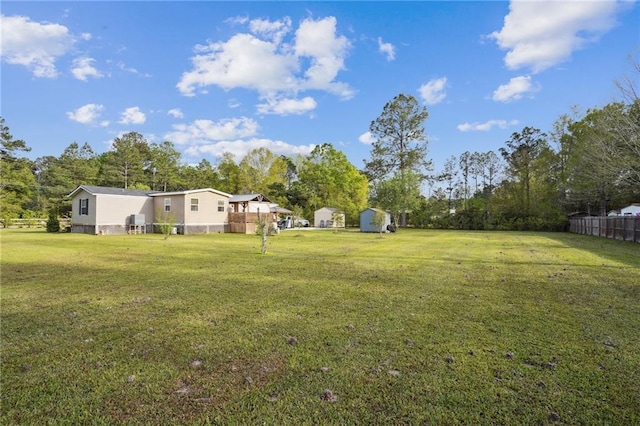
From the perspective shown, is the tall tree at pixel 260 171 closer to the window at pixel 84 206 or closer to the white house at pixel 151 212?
the white house at pixel 151 212

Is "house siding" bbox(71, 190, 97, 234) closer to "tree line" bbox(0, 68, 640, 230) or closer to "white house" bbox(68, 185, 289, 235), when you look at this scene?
"white house" bbox(68, 185, 289, 235)

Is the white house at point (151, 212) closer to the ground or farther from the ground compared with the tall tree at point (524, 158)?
closer to the ground

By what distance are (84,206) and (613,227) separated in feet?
119

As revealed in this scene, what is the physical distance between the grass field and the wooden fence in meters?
15.0

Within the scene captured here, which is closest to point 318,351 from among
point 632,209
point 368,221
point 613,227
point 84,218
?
point 613,227

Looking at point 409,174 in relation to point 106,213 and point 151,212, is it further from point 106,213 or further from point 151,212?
point 106,213

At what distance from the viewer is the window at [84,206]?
2375 centimetres

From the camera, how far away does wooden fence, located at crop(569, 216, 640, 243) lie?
Result: 1780 cm

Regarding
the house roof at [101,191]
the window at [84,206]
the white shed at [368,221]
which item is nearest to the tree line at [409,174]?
the white shed at [368,221]

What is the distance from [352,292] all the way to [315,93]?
2613 centimetres

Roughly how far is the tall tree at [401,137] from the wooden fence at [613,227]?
1695 centimetres

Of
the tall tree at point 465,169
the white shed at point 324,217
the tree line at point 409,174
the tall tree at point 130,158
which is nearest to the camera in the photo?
the tree line at point 409,174

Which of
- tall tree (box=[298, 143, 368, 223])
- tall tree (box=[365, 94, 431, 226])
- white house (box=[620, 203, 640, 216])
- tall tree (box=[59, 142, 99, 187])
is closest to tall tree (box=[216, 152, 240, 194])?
tall tree (box=[298, 143, 368, 223])

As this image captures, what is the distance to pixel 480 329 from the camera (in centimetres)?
410
